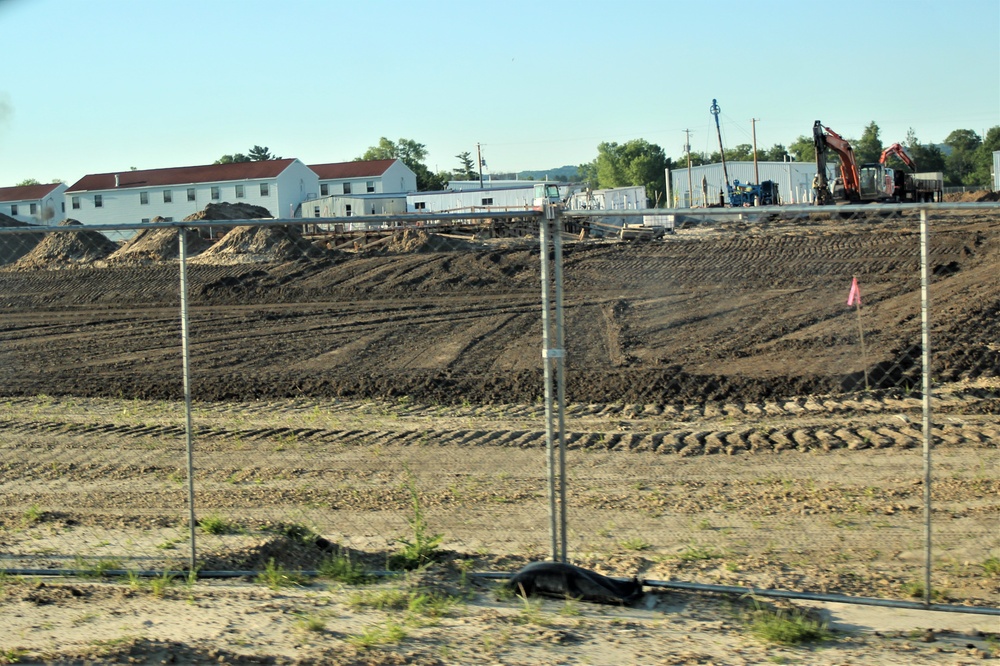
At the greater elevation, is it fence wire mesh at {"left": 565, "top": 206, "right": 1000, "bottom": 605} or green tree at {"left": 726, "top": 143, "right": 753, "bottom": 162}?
green tree at {"left": 726, "top": 143, "right": 753, "bottom": 162}

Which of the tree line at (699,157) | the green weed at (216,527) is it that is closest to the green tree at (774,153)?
the tree line at (699,157)

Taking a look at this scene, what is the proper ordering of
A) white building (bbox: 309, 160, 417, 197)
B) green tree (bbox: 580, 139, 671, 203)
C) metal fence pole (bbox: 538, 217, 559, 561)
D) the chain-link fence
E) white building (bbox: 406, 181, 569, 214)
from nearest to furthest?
metal fence pole (bbox: 538, 217, 559, 561) < the chain-link fence < white building (bbox: 406, 181, 569, 214) < white building (bbox: 309, 160, 417, 197) < green tree (bbox: 580, 139, 671, 203)

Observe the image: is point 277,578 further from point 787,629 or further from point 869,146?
point 869,146

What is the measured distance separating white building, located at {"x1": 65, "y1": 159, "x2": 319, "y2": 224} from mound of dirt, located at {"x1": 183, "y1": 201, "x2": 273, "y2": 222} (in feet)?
58.9

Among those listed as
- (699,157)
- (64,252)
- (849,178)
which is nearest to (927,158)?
(699,157)

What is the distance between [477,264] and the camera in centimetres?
2686

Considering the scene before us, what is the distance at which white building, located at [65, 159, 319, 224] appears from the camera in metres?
69.8

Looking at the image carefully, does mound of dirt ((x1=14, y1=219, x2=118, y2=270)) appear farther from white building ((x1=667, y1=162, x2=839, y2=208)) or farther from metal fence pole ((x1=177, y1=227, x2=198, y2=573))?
white building ((x1=667, y1=162, x2=839, y2=208))

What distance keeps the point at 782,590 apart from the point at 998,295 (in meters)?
12.8

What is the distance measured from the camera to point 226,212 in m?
44.0

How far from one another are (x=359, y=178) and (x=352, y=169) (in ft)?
5.56

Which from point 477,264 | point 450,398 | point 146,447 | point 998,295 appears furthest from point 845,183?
point 146,447

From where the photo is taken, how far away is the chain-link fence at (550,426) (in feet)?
21.4

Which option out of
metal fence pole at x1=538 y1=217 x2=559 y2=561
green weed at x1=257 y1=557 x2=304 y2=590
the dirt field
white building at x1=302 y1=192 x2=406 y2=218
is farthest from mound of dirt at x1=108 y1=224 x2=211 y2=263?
white building at x1=302 y1=192 x2=406 y2=218
